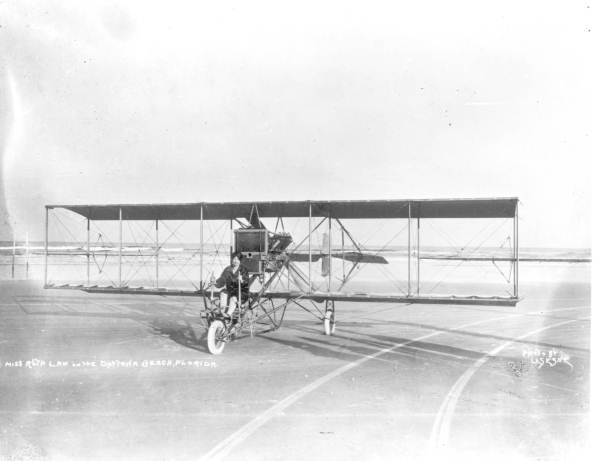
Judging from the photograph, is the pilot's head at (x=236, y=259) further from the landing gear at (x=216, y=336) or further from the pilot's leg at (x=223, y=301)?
the landing gear at (x=216, y=336)

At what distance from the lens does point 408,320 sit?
15.9 meters

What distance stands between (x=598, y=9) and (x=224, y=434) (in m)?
6.98

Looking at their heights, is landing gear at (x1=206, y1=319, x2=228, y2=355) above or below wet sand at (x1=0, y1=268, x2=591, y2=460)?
above

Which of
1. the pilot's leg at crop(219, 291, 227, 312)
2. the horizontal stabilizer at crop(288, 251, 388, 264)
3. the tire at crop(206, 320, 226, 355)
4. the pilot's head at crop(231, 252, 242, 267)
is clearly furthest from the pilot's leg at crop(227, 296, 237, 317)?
the horizontal stabilizer at crop(288, 251, 388, 264)

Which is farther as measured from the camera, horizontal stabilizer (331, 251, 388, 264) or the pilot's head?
horizontal stabilizer (331, 251, 388, 264)

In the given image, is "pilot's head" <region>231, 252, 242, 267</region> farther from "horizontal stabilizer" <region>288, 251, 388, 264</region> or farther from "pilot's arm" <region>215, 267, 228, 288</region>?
"horizontal stabilizer" <region>288, 251, 388, 264</region>

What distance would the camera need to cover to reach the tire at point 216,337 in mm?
9695

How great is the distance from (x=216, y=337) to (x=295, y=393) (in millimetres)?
3405

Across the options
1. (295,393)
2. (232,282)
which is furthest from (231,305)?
(295,393)

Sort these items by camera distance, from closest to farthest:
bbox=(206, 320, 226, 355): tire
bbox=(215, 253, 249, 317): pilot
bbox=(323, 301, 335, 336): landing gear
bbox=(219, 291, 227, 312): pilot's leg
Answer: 1. bbox=(206, 320, 226, 355): tire
2. bbox=(219, 291, 227, 312): pilot's leg
3. bbox=(215, 253, 249, 317): pilot
4. bbox=(323, 301, 335, 336): landing gear

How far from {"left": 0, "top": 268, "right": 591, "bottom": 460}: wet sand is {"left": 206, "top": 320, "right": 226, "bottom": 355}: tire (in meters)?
0.36

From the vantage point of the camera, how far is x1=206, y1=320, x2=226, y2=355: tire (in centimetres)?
970

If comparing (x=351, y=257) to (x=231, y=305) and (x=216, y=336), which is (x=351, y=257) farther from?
(x=216, y=336)

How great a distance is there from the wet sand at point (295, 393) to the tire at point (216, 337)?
357 mm
